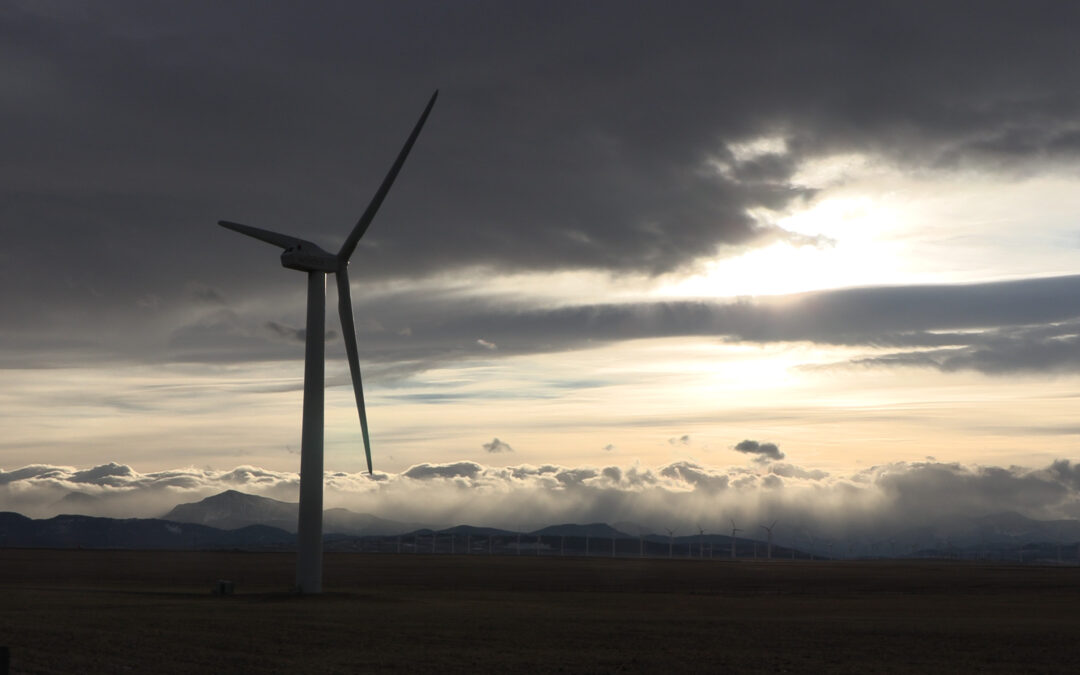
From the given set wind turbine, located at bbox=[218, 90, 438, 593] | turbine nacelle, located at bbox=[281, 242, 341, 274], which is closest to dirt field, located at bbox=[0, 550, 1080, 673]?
wind turbine, located at bbox=[218, 90, 438, 593]

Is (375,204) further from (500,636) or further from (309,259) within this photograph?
(500,636)

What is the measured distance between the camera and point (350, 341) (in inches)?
3430

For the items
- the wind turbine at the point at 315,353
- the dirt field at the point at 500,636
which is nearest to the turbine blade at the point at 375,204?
the wind turbine at the point at 315,353

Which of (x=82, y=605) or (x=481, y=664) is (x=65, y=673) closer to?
(x=481, y=664)

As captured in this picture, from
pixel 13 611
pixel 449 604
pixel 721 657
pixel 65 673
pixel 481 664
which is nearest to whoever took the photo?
pixel 65 673

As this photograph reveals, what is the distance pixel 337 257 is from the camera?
3374 inches

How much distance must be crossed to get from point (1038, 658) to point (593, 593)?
6031cm

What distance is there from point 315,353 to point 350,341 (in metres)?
5.92

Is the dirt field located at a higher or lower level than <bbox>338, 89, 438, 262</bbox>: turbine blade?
lower

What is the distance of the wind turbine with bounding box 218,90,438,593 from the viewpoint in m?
79.8

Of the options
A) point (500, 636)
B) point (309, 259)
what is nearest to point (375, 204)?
point (309, 259)

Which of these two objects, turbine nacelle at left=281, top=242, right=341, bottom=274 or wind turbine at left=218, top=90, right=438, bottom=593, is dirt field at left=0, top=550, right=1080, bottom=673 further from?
turbine nacelle at left=281, top=242, right=341, bottom=274

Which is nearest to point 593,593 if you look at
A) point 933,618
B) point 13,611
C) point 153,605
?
point 933,618

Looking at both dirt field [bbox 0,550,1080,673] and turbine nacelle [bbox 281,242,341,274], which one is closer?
dirt field [bbox 0,550,1080,673]
